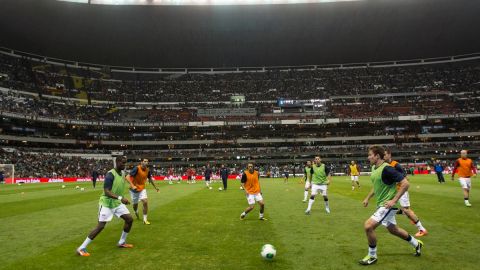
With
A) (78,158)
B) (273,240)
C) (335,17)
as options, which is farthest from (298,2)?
(273,240)

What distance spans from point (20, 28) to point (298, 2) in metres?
56.4

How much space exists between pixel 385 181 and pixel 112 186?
656cm

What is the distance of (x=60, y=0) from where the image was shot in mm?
63281

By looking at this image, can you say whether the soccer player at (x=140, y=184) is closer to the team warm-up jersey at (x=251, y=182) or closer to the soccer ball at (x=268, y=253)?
the team warm-up jersey at (x=251, y=182)

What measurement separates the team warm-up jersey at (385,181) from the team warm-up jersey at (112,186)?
6.32 metres

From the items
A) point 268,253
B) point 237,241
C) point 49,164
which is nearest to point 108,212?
point 237,241

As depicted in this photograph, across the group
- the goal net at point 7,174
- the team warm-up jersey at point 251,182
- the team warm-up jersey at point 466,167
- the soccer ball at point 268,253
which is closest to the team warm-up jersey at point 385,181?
the soccer ball at point 268,253

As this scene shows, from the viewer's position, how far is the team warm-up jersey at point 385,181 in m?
7.12

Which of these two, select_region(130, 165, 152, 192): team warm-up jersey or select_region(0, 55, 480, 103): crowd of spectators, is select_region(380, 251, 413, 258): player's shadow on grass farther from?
select_region(0, 55, 480, 103): crowd of spectators

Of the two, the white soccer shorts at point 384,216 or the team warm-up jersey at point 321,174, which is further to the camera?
the team warm-up jersey at point 321,174

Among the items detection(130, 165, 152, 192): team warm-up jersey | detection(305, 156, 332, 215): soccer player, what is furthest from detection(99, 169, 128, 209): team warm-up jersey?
detection(305, 156, 332, 215): soccer player

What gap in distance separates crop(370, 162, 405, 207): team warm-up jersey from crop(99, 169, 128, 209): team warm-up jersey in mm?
6317

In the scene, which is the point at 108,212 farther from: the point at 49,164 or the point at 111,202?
the point at 49,164

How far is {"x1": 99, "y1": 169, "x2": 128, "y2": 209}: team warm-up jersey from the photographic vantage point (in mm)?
8836
